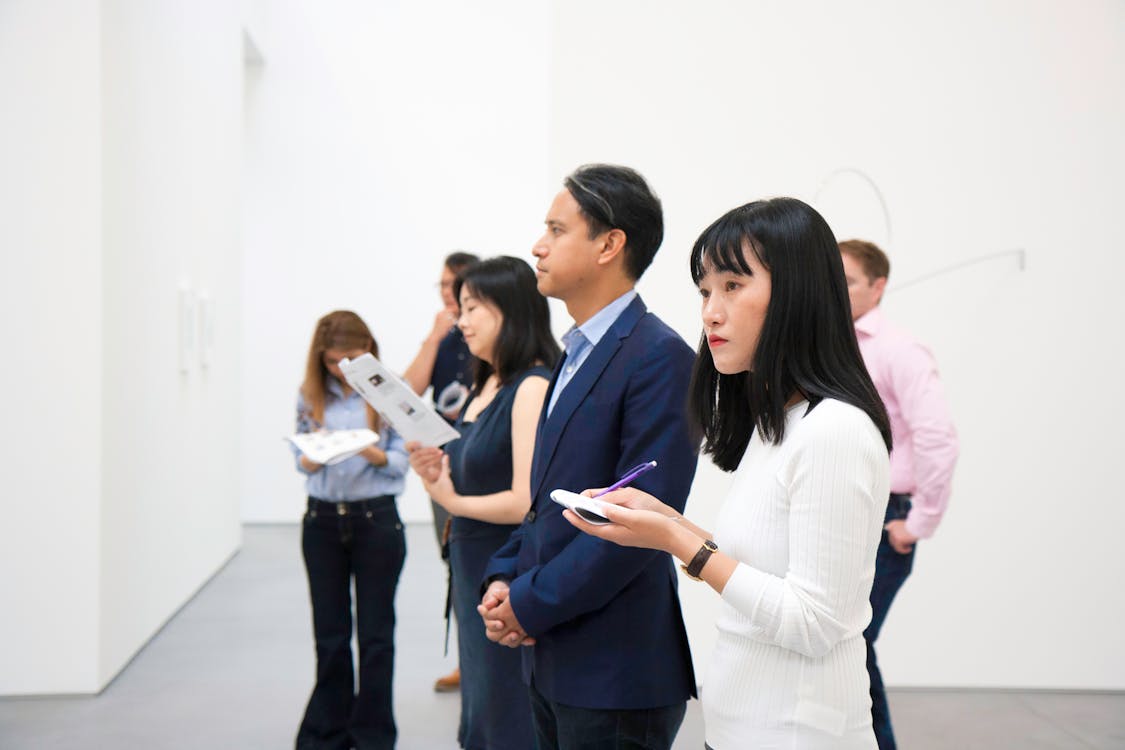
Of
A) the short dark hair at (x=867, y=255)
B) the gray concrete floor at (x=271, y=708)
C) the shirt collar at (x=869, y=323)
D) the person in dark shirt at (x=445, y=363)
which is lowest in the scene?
the gray concrete floor at (x=271, y=708)

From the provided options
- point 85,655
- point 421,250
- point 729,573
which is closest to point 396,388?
point 729,573

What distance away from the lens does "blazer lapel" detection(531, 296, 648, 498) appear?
1892 mm

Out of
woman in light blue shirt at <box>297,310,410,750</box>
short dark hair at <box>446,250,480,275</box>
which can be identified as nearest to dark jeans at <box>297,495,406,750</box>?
woman in light blue shirt at <box>297,310,410,750</box>

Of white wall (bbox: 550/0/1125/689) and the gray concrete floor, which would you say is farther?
white wall (bbox: 550/0/1125/689)

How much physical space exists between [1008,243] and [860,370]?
10.8 ft

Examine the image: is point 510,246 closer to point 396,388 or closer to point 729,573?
point 396,388

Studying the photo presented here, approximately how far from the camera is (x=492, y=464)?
2631mm

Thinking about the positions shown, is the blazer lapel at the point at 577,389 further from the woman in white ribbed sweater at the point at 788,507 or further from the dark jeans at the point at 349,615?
the dark jeans at the point at 349,615

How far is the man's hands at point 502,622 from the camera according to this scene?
1880 mm

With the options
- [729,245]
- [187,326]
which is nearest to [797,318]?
[729,245]

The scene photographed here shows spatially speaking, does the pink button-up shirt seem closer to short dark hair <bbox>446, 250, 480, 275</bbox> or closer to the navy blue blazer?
the navy blue blazer

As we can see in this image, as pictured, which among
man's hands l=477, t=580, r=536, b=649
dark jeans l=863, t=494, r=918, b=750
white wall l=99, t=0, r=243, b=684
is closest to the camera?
man's hands l=477, t=580, r=536, b=649

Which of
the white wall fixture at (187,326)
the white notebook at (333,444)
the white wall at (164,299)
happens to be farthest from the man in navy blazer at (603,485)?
the white wall fixture at (187,326)

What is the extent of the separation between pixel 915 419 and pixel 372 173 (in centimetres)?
722
